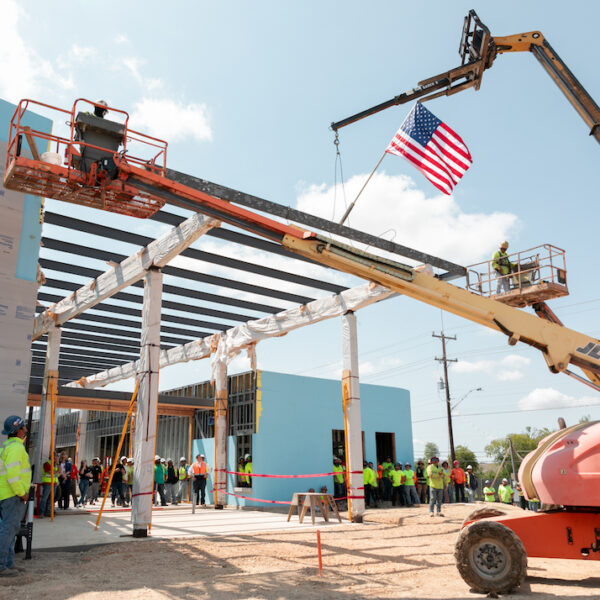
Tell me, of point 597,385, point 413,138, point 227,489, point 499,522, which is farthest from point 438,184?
point 227,489

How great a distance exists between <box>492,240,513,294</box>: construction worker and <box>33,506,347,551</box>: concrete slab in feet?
25.0

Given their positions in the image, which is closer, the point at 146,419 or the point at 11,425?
the point at 11,425

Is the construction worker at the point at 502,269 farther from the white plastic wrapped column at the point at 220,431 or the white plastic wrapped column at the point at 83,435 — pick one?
the white plastic wrapped column at the point at 83,435

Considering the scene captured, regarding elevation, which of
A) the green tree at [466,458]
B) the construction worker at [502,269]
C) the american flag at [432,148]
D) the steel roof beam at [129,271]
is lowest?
the green tree at [466,458]

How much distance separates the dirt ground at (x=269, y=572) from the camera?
23.7 feet

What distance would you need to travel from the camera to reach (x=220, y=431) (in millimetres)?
22016

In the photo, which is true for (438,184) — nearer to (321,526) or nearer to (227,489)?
(321,526)

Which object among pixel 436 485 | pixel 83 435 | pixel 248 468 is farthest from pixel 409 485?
pixel 83 435

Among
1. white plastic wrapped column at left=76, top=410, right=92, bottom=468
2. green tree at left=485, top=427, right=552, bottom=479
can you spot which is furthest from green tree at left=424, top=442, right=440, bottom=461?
white plastic wrapped column at left=76, top=410, right=92, bottom=468

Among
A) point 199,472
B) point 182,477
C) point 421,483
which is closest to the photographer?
point 199,472

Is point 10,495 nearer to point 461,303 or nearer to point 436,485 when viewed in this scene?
point 461,303

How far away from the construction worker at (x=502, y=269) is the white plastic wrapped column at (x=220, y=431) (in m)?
12.4

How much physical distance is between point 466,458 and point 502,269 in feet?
Answer: 258

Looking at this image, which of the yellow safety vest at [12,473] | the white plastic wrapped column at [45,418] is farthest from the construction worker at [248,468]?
the yellow safety vest at [12,473]
